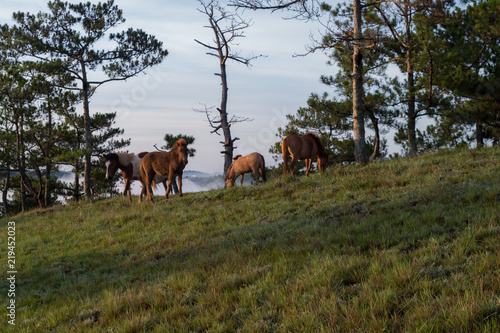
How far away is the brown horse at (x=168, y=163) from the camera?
14664 millimetres

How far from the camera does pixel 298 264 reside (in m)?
5.26

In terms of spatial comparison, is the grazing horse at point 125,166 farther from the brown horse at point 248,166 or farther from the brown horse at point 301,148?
the brown horse at point 301,148

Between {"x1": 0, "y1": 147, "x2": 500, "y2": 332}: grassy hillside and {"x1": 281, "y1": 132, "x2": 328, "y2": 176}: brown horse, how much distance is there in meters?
4.24

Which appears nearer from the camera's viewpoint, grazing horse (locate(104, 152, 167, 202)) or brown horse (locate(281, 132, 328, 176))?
brown horse (locate(281, 132, 328, 176))

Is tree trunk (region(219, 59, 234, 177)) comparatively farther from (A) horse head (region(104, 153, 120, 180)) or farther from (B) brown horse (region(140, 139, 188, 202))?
(B) brown horse (region(140, 139, 188, 202))

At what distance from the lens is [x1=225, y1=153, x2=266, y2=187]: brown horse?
58.1 feet

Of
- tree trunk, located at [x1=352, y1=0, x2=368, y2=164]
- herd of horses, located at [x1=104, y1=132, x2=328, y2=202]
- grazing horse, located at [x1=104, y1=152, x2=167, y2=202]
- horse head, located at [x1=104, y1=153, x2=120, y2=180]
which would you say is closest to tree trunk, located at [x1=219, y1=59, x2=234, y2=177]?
herd of horses, located at [x1=104, y1=132, x2=328, y2=202]

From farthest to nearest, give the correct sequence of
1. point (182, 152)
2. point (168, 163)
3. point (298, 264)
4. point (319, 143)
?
1. point (319, 143)
2. point (168, 163)
3. point (182, 152)
4. point (298, 264)

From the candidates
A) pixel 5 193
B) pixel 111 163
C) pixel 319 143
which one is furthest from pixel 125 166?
pixel 5 193

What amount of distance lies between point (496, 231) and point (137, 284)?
492cm

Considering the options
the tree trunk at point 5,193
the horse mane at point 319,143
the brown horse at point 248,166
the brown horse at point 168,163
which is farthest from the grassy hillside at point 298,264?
the tree trunk at point 5,193

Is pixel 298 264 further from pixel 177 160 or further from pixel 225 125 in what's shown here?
pixel 225 125

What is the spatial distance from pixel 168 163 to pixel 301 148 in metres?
4.99

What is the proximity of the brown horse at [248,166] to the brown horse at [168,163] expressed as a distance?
3.81m
